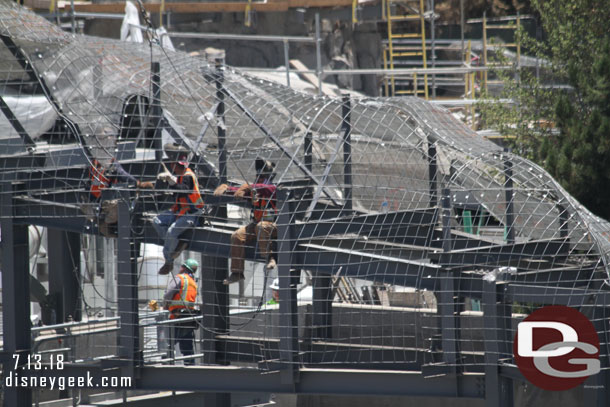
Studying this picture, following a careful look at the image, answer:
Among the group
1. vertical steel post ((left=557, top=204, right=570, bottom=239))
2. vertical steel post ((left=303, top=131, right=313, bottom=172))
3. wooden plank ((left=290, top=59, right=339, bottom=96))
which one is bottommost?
vertical steel post ((left=557, top=204, right=570, bottom=239))

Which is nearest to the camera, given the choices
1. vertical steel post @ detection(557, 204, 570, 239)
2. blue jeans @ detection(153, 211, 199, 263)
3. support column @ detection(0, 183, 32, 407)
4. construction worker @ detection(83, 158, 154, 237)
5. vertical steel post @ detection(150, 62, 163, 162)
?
vertical steel post @ detection(557, 204, 570, 239)

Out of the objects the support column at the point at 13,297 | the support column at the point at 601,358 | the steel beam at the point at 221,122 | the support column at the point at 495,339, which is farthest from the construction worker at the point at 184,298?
the support column at the point at 601,358

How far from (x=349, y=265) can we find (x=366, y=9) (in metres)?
17.0

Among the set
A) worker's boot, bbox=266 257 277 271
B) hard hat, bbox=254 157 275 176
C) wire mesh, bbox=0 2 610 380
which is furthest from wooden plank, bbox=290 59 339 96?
worker's boot, bbox=266 257 277 271

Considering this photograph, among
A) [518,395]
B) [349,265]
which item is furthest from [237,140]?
[518,395]

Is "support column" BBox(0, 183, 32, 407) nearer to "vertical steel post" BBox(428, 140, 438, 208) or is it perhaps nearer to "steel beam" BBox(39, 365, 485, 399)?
"steel beam" BBox(39, 365, 485, 399)

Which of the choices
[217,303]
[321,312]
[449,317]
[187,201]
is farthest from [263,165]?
[449,317]

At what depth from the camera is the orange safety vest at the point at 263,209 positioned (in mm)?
11042

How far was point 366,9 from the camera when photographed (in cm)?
2684

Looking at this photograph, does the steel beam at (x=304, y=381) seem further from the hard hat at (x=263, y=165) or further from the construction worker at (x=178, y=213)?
the hard hat at (x=263, y=165)

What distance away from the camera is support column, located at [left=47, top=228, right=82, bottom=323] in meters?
15.5

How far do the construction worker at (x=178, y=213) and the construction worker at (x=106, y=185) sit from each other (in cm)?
44

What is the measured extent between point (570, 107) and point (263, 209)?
6.67m

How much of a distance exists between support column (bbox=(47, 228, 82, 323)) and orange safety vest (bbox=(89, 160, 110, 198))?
3290 millimetres
